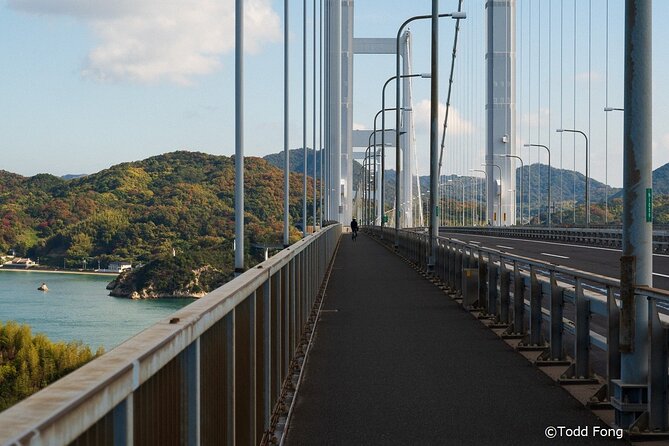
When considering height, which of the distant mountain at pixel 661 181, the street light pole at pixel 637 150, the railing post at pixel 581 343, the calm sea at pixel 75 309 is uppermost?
the distant mountain at pixel 661 181

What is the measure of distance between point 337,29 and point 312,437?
260 feet

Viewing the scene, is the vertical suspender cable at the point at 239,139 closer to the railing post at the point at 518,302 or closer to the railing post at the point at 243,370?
the railing post at the point at 518,302

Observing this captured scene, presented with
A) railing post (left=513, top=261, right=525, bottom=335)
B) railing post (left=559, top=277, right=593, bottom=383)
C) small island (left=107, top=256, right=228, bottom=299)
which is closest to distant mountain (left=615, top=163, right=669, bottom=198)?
small island (left=107, top=256, right=228, bottom=299)

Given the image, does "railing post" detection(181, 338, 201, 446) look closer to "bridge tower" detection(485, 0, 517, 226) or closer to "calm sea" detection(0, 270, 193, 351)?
"calm sea" detection(0, 270, 193, 351)

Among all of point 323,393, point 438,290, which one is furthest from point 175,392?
point 438,290

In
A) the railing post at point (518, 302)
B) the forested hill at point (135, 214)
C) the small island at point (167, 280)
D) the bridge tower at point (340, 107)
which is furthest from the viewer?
the bridge tower at point (340, 107)

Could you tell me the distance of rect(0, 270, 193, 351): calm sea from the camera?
1106 inches

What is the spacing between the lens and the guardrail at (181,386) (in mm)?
2100

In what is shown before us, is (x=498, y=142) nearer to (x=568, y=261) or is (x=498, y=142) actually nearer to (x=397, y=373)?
(x=568, y=261)

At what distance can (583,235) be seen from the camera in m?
51.9

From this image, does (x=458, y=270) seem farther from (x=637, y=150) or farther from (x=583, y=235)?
(x=583, y=235)

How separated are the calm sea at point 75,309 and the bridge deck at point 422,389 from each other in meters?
12.8

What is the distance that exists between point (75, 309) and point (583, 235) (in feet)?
90.9

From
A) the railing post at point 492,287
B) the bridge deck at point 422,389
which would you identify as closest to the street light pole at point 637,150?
the bridge deck at point 422,389
